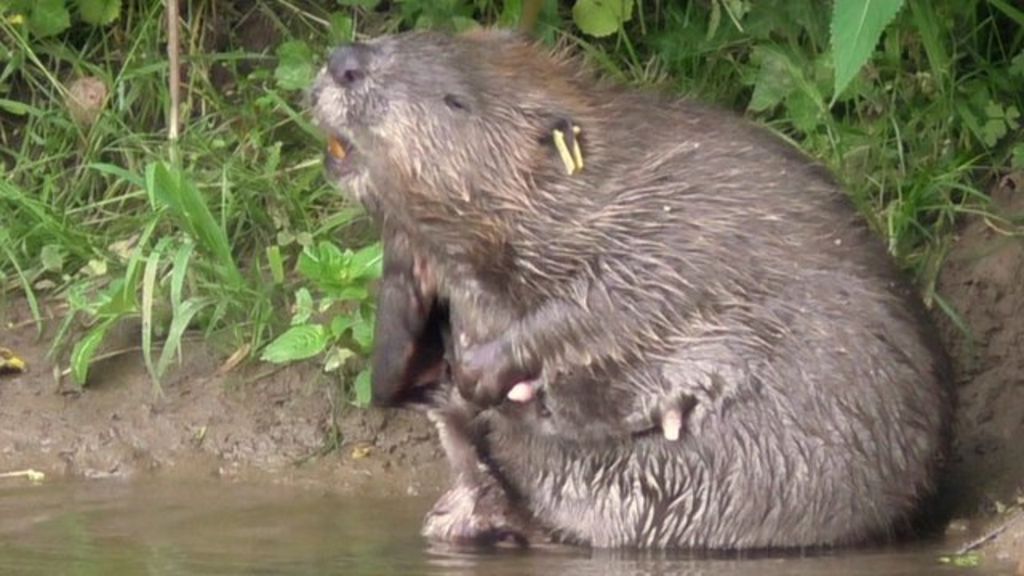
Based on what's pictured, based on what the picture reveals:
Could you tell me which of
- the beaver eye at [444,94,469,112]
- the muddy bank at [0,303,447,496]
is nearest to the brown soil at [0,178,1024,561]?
the muddy bank at [0,303,447,496]

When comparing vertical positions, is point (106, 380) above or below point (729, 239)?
below

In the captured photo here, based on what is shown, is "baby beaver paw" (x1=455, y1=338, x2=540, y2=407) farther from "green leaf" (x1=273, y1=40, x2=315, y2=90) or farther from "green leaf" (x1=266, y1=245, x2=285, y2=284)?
"green leaf" (x1=273, y1=40, x2=315, y2=90)

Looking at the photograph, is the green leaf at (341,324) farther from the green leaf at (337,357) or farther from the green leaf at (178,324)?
the green leaf at (178,324)

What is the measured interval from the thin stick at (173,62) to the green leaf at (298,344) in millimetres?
722

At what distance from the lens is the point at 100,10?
5789 mm

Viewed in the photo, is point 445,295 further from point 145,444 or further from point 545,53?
point 145,444

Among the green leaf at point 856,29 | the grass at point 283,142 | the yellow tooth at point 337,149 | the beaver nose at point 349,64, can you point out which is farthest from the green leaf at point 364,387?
the green leaf at point 856,29

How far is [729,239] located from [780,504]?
464mm

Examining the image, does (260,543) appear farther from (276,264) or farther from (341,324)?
(276,264)

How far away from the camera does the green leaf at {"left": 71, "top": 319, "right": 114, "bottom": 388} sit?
16.7 feet

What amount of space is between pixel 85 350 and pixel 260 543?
35.7 inches

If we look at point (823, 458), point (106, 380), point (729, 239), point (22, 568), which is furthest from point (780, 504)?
point (106, 380)

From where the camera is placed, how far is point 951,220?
5.13m

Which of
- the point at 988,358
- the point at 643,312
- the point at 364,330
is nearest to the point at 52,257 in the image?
the point at 364,330
